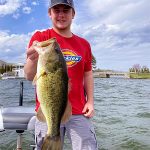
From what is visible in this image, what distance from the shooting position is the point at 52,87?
363 centimetres

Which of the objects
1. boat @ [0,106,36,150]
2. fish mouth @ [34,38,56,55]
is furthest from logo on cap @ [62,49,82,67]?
boat @ [0,106,36,150]

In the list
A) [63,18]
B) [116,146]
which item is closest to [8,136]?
[116,146]

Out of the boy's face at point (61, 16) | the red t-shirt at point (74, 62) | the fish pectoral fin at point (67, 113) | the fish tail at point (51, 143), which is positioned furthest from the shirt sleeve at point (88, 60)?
the fish tail at point (51, 143)

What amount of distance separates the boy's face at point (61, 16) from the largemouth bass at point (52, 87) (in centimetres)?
88

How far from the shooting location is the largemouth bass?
3.53 m

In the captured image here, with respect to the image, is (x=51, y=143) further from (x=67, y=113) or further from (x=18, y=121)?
(x=18, y=121)

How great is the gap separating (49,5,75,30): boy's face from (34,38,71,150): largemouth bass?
0.88m

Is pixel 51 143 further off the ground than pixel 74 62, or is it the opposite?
pixel 74 62

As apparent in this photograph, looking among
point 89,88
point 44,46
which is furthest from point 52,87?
point 89,88

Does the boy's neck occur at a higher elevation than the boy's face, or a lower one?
lower

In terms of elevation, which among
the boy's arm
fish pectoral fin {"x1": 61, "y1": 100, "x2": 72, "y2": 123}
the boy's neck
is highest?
the boy's neck

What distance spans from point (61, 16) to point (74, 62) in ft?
1.90

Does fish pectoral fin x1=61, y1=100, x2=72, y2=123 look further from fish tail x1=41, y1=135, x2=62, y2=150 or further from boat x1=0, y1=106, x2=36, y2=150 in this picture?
boat x1=0, y1=106, x2=36, y2=150

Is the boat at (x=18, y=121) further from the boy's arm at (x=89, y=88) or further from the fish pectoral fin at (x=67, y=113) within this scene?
the fish pectoral fin at (x=67, y=113)
